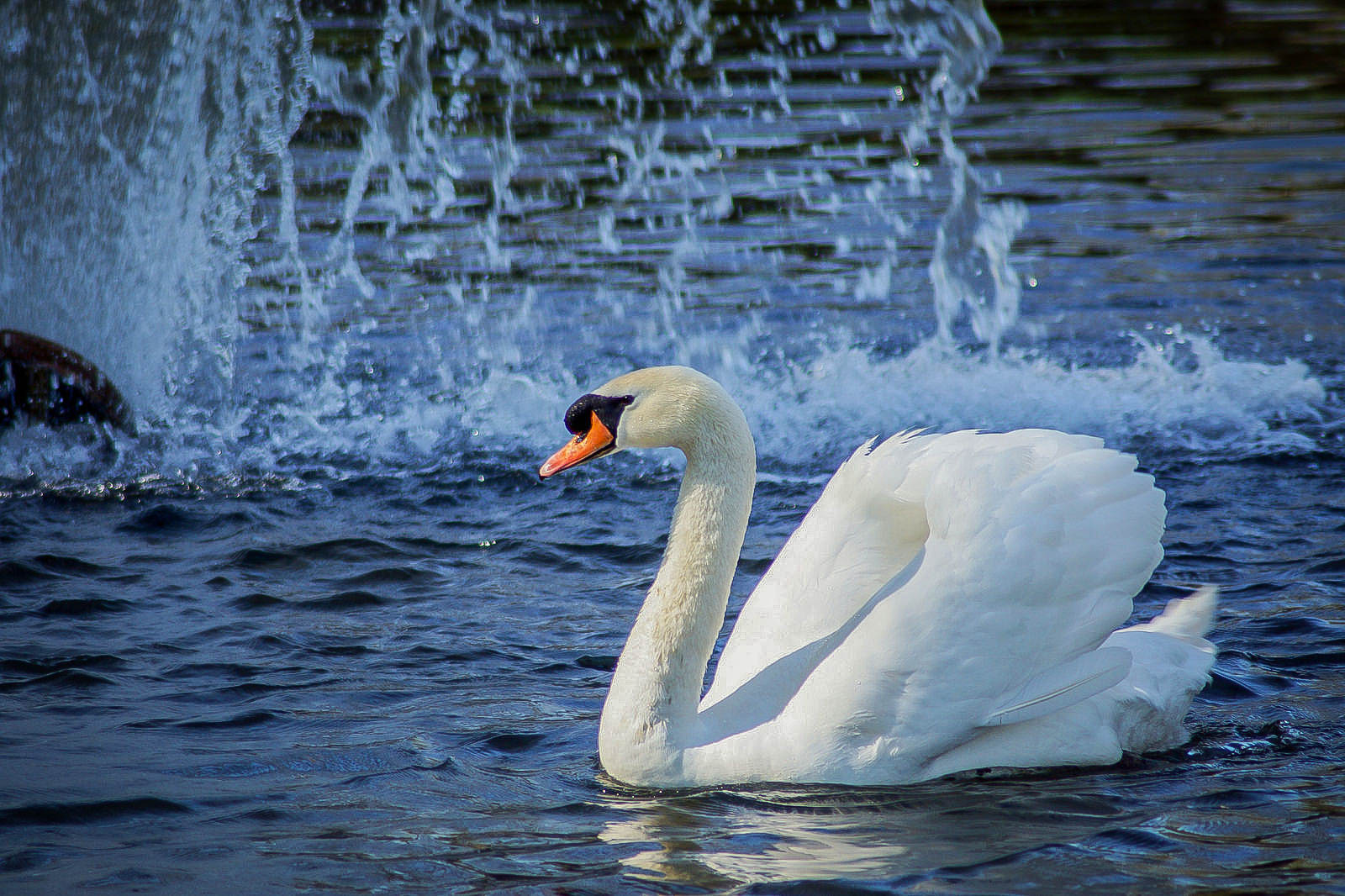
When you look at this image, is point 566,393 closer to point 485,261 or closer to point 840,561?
point 485,261

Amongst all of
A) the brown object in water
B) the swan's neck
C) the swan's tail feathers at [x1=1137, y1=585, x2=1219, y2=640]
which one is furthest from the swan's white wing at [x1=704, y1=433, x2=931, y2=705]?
the brown object in water

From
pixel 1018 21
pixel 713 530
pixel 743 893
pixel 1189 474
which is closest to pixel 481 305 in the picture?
pixel 1189 474

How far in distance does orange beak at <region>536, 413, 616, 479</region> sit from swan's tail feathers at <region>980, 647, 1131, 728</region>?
4.41 feet

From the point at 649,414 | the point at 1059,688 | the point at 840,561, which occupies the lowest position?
the point at 1059,688

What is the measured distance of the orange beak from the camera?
4.67 m

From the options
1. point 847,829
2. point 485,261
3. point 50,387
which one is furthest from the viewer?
point 485,261

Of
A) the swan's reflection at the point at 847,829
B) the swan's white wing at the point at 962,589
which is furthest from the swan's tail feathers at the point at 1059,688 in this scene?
the swan's reflection at the point at 847,829

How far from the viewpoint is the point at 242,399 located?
9133 mm

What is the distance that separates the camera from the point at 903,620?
4398 millimetres

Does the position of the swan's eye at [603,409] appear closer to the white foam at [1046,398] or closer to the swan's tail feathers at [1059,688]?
the swan's tail feathers at [1059,688]

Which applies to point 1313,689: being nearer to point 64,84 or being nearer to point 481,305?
point 481,305

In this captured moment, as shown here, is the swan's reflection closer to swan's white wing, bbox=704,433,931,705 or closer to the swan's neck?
the swan's neck

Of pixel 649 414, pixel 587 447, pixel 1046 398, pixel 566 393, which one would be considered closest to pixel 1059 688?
Answer: pixel 649 414

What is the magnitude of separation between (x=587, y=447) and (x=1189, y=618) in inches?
80.3
